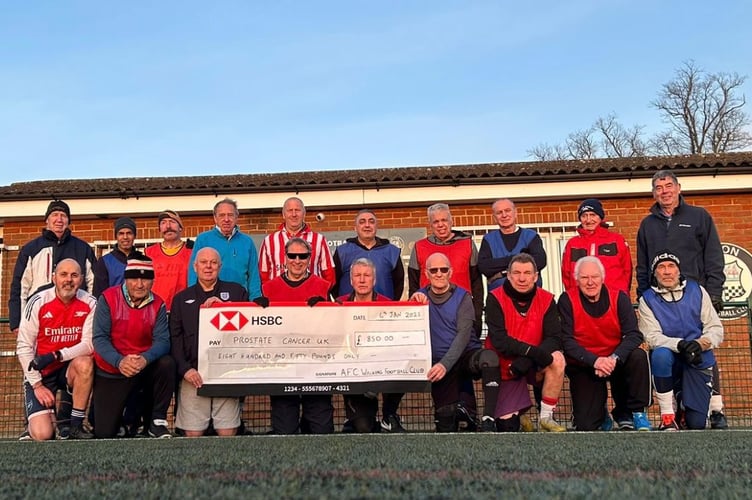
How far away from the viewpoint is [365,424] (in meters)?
6.17

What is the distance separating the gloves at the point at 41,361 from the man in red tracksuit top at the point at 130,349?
353mm

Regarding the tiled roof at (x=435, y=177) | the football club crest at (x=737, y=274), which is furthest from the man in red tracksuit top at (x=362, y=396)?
the football club crest at (x=737, y=274)

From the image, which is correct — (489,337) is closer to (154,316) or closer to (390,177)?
(154,316)

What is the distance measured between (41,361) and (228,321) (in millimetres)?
1508

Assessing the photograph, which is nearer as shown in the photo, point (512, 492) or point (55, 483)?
point (512, 492)

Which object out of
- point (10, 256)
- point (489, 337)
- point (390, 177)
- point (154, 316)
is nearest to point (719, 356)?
point (489, 337)

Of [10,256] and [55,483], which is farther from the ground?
[10,256]

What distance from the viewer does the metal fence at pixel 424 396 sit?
7258mm

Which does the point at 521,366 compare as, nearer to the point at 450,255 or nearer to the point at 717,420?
the point at 450,255

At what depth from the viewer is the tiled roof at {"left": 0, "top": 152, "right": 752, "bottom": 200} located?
31.0ft

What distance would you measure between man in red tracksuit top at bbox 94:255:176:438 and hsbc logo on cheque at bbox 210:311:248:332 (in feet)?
1.37

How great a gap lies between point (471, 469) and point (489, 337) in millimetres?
3494

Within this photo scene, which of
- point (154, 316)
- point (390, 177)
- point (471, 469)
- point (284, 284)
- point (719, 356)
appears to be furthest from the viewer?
point (390, 177)

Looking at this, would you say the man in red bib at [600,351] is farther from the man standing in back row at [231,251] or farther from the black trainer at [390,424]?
the man standing in back row at [231,251]
